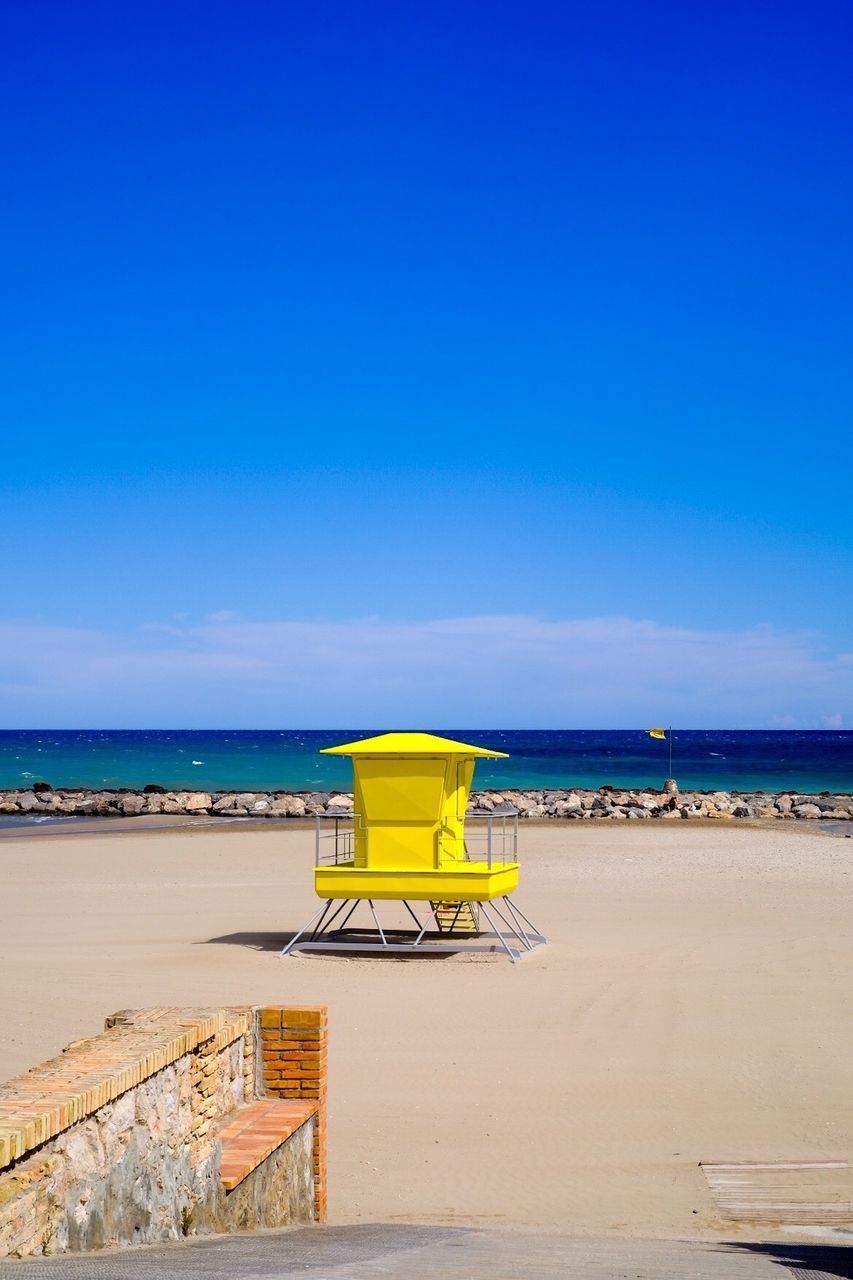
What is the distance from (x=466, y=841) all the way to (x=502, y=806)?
21.2m

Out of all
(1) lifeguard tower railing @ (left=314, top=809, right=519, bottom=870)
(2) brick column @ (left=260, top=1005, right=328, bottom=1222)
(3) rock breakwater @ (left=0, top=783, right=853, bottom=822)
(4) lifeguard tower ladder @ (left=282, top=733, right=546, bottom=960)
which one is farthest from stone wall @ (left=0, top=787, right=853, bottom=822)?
(2) brick column @ (left=260, top=1005, right=328, bottom=1222)

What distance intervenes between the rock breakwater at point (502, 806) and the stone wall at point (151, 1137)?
36.1m

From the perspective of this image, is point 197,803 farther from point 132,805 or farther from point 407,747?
point 407,747

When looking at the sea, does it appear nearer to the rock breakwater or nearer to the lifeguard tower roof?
the rock breakwater

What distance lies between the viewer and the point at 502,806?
47.5 m

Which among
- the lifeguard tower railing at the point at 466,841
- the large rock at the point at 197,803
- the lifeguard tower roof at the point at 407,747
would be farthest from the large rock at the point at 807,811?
the lifeguard tower roof at the point at 407,747

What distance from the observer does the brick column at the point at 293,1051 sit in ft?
22.9

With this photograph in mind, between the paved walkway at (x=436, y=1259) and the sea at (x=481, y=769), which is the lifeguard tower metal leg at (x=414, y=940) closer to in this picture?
the paved walkway at (x=436, y=1259)

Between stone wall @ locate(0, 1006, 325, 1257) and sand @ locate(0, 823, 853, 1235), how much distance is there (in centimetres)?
110

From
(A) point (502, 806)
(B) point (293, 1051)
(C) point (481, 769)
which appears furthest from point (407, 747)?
(C) point (481, 769)

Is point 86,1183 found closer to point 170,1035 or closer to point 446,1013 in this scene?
point 170,1035

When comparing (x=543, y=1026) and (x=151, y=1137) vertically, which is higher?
(x=151, y=1137)

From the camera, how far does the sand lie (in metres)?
8.18

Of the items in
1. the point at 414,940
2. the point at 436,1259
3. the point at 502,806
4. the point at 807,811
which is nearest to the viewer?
the point at 436,1259
